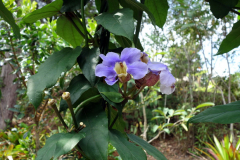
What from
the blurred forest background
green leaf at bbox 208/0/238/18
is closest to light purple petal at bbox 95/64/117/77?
green leaf at bbox 208/0/238/18

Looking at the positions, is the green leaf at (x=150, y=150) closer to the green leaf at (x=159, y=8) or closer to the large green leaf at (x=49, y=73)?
the large green leaf at (x=49, y=73)

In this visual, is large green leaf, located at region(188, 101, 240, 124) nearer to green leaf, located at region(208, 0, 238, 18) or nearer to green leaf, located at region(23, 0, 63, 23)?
green leaf, located at region(208, 0, 238, 18)

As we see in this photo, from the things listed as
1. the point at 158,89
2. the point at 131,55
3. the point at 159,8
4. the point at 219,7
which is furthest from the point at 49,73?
the point at 158,89

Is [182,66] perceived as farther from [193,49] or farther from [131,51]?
[131,51]

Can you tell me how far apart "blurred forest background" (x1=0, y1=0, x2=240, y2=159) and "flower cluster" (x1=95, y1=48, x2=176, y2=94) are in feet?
3.75

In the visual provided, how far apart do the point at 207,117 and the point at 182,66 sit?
3.88 m

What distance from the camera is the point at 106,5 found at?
459 mm

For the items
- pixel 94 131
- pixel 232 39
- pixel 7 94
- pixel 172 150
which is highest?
pixel 232 39

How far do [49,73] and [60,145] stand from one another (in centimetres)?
14

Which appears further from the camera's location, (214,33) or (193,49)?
(193,49)

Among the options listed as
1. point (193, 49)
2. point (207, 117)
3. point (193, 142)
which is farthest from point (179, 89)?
point (207, 117)

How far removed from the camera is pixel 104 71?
0.31 meters

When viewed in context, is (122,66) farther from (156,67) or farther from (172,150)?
(172,150)

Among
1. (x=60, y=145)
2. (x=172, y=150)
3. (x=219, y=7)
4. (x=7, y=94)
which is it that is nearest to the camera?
(x=60, y=145)
